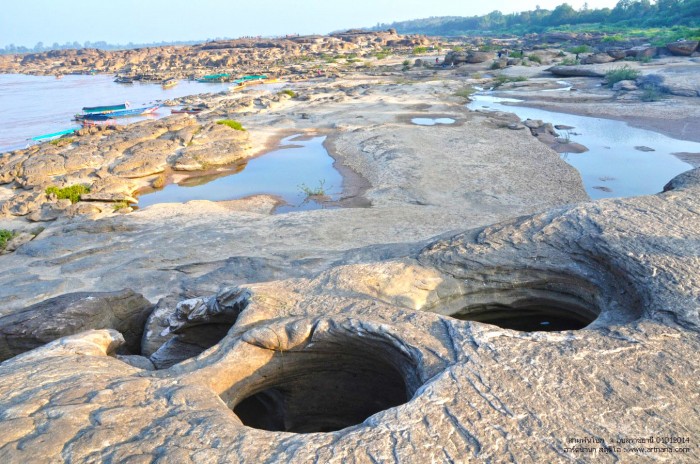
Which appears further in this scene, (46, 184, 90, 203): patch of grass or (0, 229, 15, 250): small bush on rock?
(46, 184, 90, 203): patch of grass

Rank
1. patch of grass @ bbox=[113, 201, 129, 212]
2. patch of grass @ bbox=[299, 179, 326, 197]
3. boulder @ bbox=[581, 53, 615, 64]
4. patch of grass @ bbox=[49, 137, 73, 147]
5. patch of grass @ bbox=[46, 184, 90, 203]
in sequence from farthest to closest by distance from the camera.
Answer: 1. boulder @ bbox=[581, 53, 615, 64]
2. patch of grass @ bbox=[49, 137, 73, 147]
3. patch of grass @ bbox=[299, 179, 326, 197]
4. patch of grass @ bbox=[46, 184, 90, 203]
5. patch of grass @ bbox=[113, 201, 129, 212]

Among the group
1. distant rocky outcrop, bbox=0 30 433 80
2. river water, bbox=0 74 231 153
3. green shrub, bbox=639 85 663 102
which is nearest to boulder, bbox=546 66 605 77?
green shrub, bbox=639 85 663 102

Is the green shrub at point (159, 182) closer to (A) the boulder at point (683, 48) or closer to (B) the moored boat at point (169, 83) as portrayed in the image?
(B) the moored boat at point (169, 83)

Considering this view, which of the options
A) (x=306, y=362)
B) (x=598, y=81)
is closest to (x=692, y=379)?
(x=306, y=362)

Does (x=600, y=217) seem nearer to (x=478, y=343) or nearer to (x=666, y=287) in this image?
(x=666, y=287)

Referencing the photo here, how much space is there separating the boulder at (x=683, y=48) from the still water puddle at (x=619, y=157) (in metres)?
19.2

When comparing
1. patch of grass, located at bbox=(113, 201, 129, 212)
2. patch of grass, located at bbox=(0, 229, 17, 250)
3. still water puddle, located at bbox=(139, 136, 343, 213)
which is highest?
patch of grass, located at bbox=(0, 229, 17, 250)

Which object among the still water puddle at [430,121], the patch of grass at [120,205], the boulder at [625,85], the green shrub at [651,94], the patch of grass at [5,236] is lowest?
the patch of grass at [120,205]

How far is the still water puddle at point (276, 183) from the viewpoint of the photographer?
53.1 feet

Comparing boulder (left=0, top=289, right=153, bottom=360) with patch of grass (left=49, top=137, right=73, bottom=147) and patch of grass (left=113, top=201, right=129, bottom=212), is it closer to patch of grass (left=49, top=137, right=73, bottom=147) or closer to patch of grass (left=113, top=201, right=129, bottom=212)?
patch of grass (left=113, top=201, right=129, bottom=212)

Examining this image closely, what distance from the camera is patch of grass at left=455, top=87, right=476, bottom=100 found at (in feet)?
103

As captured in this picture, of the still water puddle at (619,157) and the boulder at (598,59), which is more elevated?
the boulder at (598,59)

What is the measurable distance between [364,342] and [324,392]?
970mm

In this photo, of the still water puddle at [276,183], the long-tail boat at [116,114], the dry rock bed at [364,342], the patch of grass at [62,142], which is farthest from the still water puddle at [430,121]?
the long-tail boat at [116,114]
